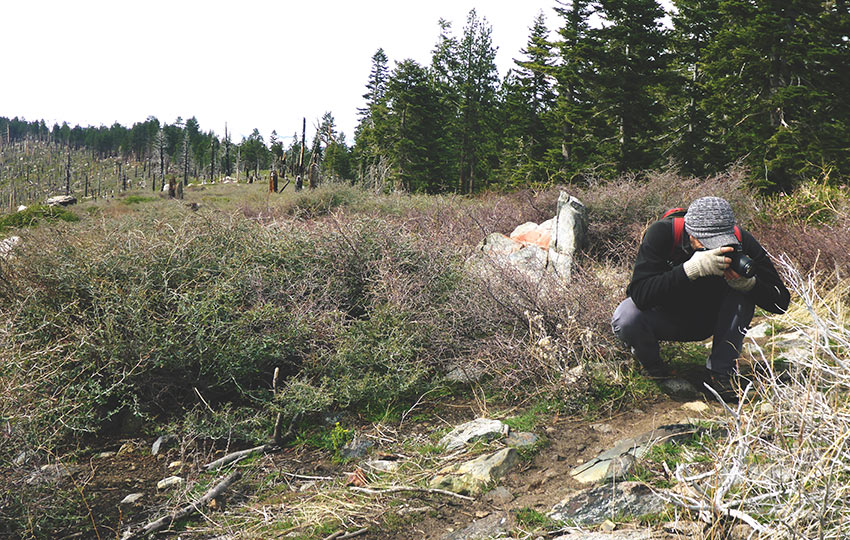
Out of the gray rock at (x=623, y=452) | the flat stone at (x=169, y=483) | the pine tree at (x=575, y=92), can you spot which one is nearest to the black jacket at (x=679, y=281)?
the gray rock at (x=623, y=452)

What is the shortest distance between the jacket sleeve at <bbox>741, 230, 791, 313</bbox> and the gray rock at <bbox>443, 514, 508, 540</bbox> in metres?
2.03

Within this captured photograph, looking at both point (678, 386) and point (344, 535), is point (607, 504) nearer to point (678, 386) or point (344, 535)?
point (344, 535)

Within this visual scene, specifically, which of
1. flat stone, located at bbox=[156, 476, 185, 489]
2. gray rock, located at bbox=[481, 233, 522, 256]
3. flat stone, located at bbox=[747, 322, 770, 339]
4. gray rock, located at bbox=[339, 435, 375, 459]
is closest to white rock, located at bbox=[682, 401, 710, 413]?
flat stone, located at bbox=[747, 322, 770, 339]

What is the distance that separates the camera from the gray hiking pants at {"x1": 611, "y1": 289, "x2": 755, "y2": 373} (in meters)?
3.46

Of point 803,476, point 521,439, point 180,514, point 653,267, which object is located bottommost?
point 180,514

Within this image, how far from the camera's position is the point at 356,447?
3822 mm

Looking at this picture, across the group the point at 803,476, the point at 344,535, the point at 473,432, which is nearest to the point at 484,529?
the point at 344,535

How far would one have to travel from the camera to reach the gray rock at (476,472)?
3053 mm

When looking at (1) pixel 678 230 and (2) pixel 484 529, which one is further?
(1) pixel 678 230

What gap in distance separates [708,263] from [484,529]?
1.90m

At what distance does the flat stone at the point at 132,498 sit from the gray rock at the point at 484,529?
2.06m

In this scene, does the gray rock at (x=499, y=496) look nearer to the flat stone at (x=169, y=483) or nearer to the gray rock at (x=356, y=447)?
the gray rock at (x=356, y=447)

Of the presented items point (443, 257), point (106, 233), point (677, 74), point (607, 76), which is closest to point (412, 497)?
point (443, 257)

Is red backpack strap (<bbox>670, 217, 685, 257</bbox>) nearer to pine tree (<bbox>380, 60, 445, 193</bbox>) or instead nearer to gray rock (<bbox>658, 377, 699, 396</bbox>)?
gray rock (<bbox>658, 377, 699, 396</bbox>)
